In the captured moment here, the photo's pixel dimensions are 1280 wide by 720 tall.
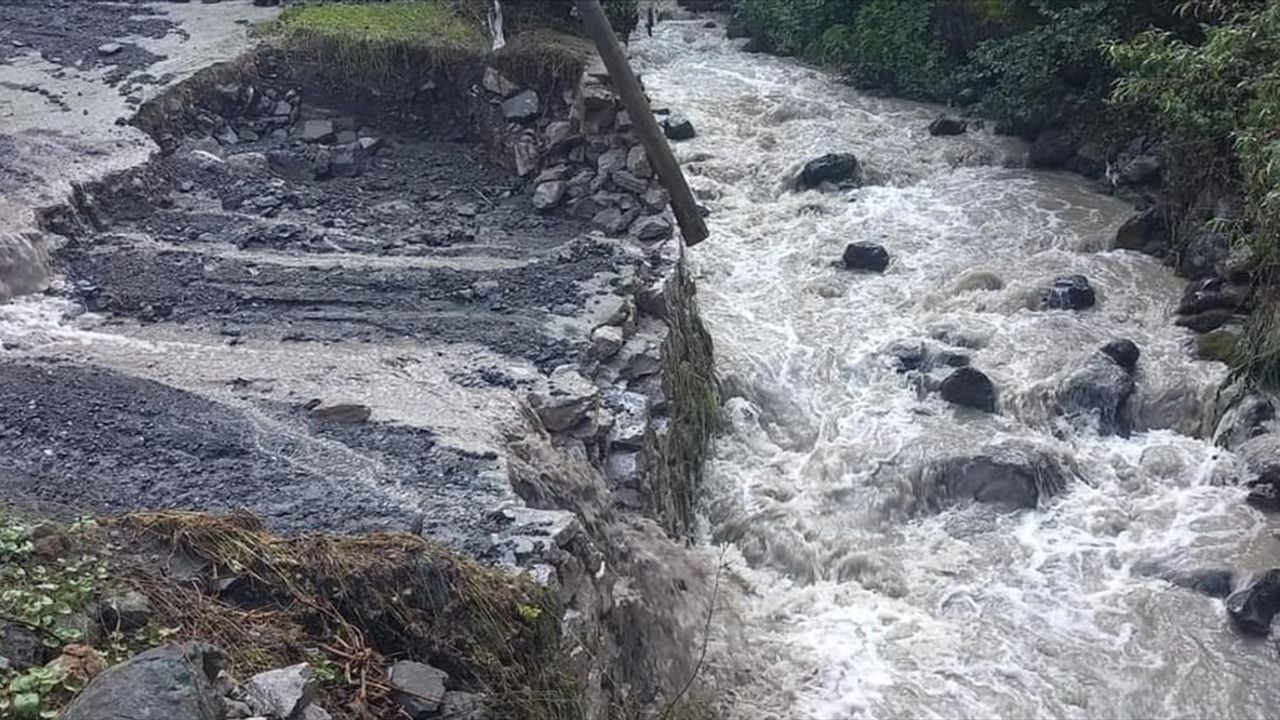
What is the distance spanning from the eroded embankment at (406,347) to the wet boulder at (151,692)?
922 millimetres

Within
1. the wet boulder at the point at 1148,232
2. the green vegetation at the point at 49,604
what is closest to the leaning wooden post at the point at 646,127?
the wet boulder at the point at 1148,232

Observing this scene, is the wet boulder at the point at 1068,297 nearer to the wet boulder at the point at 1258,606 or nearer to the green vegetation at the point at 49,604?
the wet boulder at the point at 1258,606

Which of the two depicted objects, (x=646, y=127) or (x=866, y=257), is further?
(x=866, y=257)

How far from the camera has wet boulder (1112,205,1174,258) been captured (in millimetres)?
13469

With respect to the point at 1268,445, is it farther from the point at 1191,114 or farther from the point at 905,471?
the point at 1191,114

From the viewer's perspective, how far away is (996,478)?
1005cm

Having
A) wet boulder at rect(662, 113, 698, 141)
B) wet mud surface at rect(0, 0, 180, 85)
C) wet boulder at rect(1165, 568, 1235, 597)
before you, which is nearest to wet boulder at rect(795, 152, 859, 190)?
wet boulder at rect(662, 113, 698, 141)

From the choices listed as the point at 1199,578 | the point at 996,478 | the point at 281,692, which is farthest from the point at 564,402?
the point at 1199,578

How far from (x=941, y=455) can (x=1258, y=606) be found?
2.73m

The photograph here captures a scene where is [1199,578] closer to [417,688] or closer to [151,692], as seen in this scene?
[417,688]

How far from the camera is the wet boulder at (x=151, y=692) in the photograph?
435 centimetres

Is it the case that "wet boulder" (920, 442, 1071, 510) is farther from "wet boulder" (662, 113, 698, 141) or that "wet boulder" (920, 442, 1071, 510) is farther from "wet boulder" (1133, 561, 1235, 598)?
"wet boulder" (662, 113, 698, 141)

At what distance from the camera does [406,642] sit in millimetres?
5859

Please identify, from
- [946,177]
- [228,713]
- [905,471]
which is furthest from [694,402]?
[946,177]
